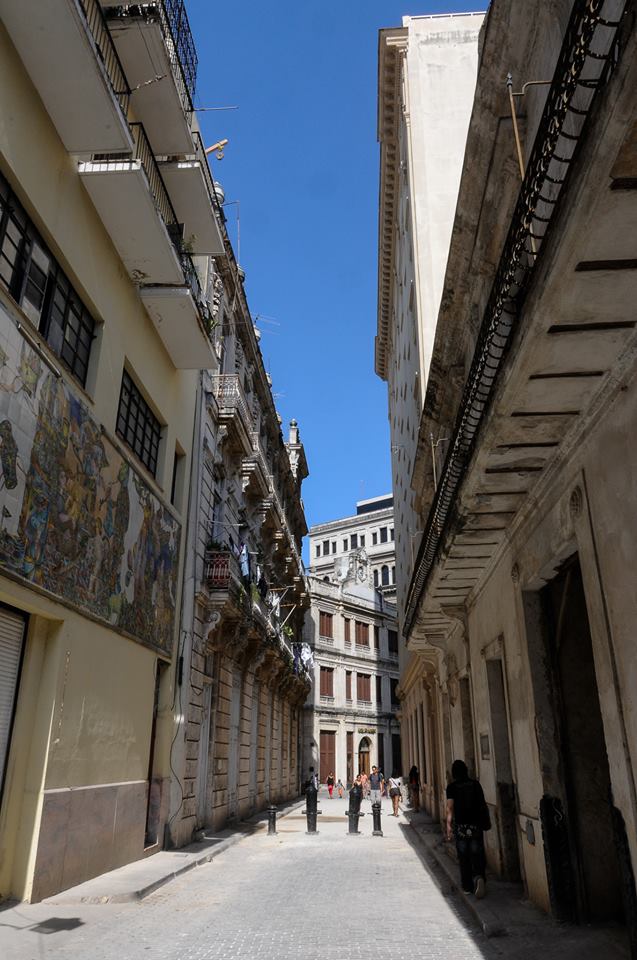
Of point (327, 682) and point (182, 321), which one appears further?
point (327, 682)

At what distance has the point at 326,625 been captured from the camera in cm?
4416

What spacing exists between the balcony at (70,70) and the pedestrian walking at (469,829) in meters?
9.69

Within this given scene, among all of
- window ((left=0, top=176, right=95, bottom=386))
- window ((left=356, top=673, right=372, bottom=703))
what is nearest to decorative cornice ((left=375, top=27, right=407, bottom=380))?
window ((left=0, top=176, right=95, bottom=386))

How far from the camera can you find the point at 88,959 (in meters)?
6.29

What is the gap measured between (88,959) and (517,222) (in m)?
6.97

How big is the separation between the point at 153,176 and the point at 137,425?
180 inches

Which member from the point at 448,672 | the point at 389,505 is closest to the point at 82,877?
the point at 448,672

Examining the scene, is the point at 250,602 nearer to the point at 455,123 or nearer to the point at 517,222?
the point at 455,123

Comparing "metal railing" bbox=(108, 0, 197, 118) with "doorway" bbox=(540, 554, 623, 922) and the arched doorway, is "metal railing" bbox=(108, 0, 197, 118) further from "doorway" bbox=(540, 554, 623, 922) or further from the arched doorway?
the arched doorway

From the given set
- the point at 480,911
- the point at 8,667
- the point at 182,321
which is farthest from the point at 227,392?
the point at 480,911

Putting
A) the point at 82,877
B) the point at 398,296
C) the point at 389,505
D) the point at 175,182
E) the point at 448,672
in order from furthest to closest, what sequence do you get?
the point at 389,505, the point at 398,296, the point at 448,672, the point at 175,182, the point at 82,877

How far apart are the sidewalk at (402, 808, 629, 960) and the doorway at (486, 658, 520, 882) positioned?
0.32 metres

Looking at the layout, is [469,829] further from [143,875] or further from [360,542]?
[360,542]

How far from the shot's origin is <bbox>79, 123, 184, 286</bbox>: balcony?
35.2 ft
